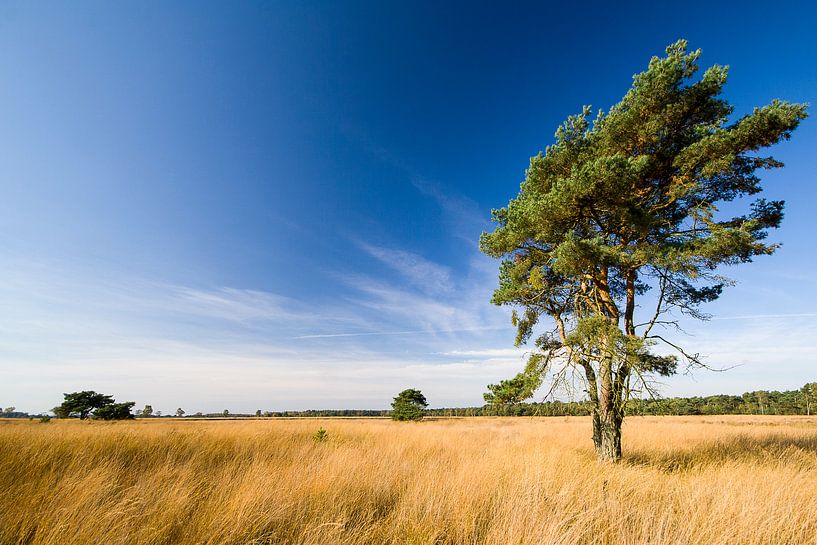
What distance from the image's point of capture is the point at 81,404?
36.0 metres

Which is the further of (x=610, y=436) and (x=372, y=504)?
(x=610, y=436)

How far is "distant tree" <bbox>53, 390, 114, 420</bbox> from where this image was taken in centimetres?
3566

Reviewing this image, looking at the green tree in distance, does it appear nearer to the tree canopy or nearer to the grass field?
the grass field

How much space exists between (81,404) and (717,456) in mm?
54999

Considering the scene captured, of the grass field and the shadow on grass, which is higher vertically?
the grass field

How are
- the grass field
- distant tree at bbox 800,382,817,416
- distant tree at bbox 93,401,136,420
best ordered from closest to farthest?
the grass field, distant tree at bbox 93,401,136,420, distant tree at bbox 800,382,817,416

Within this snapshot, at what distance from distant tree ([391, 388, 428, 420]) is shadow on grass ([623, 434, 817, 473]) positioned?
99.6 ft

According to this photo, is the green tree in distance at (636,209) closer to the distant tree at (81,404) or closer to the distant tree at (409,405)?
the distant tree at (409,405)

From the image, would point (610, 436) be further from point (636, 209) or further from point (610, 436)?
point (636, 209)

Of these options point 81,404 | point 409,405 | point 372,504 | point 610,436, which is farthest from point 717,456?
point 81,404

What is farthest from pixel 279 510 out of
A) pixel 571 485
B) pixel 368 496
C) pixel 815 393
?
pixel 815 393

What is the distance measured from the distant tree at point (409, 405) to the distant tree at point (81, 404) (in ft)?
111

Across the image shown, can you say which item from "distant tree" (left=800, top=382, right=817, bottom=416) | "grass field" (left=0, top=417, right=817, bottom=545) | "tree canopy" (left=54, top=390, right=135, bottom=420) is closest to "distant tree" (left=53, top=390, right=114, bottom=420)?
"tree canopy" (left=54, top=390, right=135, bottom=420)

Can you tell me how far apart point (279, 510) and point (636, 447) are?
11212 millimetres
